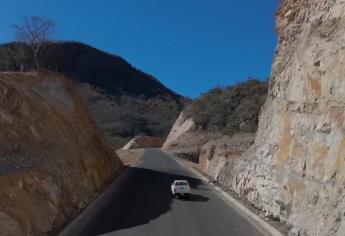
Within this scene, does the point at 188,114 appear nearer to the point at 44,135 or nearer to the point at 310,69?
the point at 44,135

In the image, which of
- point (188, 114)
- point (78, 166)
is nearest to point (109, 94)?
point (188, 114)

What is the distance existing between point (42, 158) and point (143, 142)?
9353cm

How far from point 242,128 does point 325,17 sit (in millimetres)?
51839

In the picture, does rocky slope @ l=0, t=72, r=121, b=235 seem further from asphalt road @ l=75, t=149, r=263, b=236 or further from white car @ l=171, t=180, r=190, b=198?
white car @ l=171, t=180, r=190, b=198

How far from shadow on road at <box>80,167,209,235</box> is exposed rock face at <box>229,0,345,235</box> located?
5.01m

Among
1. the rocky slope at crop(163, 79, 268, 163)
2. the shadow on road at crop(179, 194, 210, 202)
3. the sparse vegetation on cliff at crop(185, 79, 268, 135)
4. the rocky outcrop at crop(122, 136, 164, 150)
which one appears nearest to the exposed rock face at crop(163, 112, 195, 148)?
the rocky slope at crop(163, 79, 268, 163)

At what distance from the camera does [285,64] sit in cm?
2545

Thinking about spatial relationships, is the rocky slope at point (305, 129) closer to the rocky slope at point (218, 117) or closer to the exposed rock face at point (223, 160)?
the exposed rock face at point (223, 160)

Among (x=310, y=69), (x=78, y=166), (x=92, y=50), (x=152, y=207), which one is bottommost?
(x=152, y=207)

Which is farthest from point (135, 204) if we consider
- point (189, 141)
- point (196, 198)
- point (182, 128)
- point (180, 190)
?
point (182, 128)

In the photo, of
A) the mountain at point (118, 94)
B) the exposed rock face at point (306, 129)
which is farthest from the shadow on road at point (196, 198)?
the mountain at point (118, 94)

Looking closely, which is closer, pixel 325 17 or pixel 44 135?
pixel 325 17

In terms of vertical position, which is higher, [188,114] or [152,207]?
[188,114]

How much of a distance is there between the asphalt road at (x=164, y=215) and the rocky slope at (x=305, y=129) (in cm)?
195
